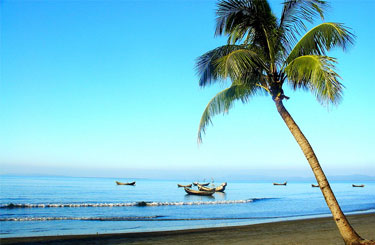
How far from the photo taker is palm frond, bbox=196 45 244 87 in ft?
29.0

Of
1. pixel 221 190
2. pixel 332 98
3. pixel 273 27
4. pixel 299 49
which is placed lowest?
pixel 221 190

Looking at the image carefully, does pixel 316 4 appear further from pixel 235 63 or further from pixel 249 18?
pixel 235 63

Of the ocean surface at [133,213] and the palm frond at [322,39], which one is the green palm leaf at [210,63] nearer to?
the palm frond at [322,39]

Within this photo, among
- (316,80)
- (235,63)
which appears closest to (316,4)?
(316,80)

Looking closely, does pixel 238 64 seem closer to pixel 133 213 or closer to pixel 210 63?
pixel 210 63

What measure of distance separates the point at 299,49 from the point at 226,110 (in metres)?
3.05

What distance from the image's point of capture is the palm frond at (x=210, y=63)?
29.0ft

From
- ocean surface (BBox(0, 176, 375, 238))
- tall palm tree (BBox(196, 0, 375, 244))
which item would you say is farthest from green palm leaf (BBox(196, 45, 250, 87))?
ocean surface (BBox(0, 176, 375, 238))

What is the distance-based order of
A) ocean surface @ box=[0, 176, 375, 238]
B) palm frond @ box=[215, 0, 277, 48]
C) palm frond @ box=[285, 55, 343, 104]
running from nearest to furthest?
palm frond @ box=[285, 55, 343, 104] → palm frond @ box=[215, 0, 277, 48] → ocean surface @ box=[0, 176, 375, 238]

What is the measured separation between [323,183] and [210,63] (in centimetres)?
473

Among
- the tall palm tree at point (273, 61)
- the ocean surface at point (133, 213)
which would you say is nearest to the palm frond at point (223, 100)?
the tall palm tree at point (273, 61)

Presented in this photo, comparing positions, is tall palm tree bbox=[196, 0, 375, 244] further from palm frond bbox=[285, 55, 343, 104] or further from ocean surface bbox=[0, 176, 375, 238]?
ocean surface bbox=[0, 176, 375, 238]

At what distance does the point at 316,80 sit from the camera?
7.27 metres

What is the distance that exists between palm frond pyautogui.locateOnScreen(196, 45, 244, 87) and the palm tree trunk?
209 cm
